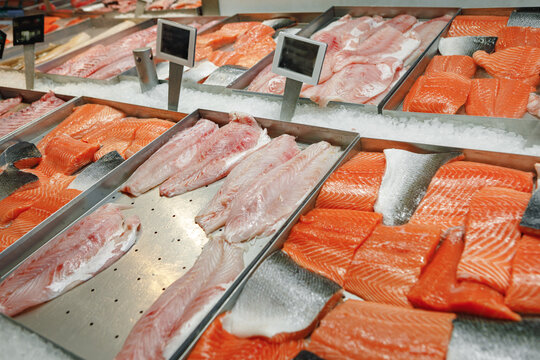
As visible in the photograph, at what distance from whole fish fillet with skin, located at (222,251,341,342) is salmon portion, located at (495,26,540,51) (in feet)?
10.5

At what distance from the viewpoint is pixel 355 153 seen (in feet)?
9.05

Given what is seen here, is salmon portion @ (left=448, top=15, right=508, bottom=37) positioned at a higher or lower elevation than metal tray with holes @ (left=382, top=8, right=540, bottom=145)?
higher

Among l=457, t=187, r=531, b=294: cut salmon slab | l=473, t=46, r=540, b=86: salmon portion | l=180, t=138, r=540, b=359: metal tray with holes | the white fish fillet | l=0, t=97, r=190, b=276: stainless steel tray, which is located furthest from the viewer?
l=473, t=46, r=540, b=86: salmon portion

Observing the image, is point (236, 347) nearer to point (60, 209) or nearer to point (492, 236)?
point (492, 236)

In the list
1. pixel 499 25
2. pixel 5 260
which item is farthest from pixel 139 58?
pixel 499 25

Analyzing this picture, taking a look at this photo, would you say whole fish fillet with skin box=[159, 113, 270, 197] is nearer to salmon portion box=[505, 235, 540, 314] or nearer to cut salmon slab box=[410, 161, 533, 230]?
cut salmon slab box=[410, 161, 533, 230]

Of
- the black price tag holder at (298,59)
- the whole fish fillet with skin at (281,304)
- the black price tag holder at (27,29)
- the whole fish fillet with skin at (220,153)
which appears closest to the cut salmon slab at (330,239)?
the whole fish fillet with skin at (281,304)

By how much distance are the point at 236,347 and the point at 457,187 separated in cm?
153

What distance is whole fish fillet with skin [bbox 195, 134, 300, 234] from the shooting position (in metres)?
2.58

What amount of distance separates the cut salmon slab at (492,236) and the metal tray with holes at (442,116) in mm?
734

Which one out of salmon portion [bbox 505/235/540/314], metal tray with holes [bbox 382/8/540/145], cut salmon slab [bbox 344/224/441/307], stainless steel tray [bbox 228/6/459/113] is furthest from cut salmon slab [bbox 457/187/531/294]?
stainless steel tray [bbox 228/6/459/113]

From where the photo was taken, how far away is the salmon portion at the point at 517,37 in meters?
3.53

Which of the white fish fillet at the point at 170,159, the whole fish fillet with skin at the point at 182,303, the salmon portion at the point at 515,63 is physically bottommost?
the whole fish fillet with skin at the point at 182,303

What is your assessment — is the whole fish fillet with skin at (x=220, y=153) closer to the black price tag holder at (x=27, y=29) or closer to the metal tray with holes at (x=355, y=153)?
the metal tray with holes at (x=355, y=153)
